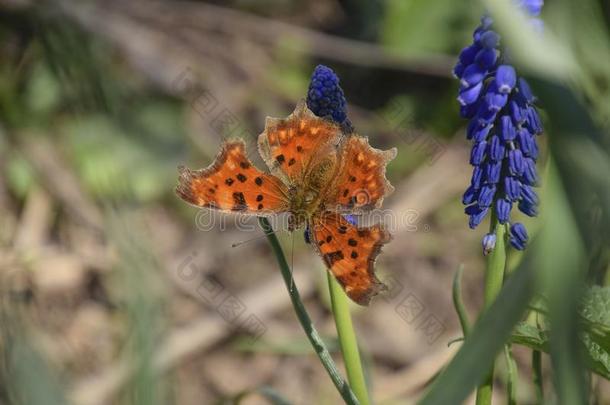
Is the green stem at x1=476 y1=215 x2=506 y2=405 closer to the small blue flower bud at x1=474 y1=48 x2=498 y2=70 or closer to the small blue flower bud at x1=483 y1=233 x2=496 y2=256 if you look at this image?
the small blue flower bud at x1=483 y1=233 x2=496 y2=256

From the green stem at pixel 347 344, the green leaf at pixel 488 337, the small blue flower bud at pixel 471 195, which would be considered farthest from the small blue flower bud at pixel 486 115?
the green leaf at pixel 488 337

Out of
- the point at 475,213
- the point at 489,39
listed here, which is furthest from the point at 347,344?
the point at 489,39

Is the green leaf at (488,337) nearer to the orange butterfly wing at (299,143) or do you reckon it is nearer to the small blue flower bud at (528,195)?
Answer: the small blue flower bud at (528,195)

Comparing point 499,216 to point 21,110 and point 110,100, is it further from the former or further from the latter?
point 21,110

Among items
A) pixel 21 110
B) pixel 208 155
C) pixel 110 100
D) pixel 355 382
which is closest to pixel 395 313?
pixel 208 155

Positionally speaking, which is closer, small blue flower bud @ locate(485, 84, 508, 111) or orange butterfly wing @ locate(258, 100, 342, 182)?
small blue flower bud @ locate(485, 84, 508, 111)

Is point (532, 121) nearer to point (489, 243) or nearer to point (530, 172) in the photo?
point (530, 172)

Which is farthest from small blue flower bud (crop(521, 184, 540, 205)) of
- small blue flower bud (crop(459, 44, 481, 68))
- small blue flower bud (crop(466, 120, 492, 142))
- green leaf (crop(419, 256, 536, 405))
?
green leaf (crop(419, 256, 536, 405))
